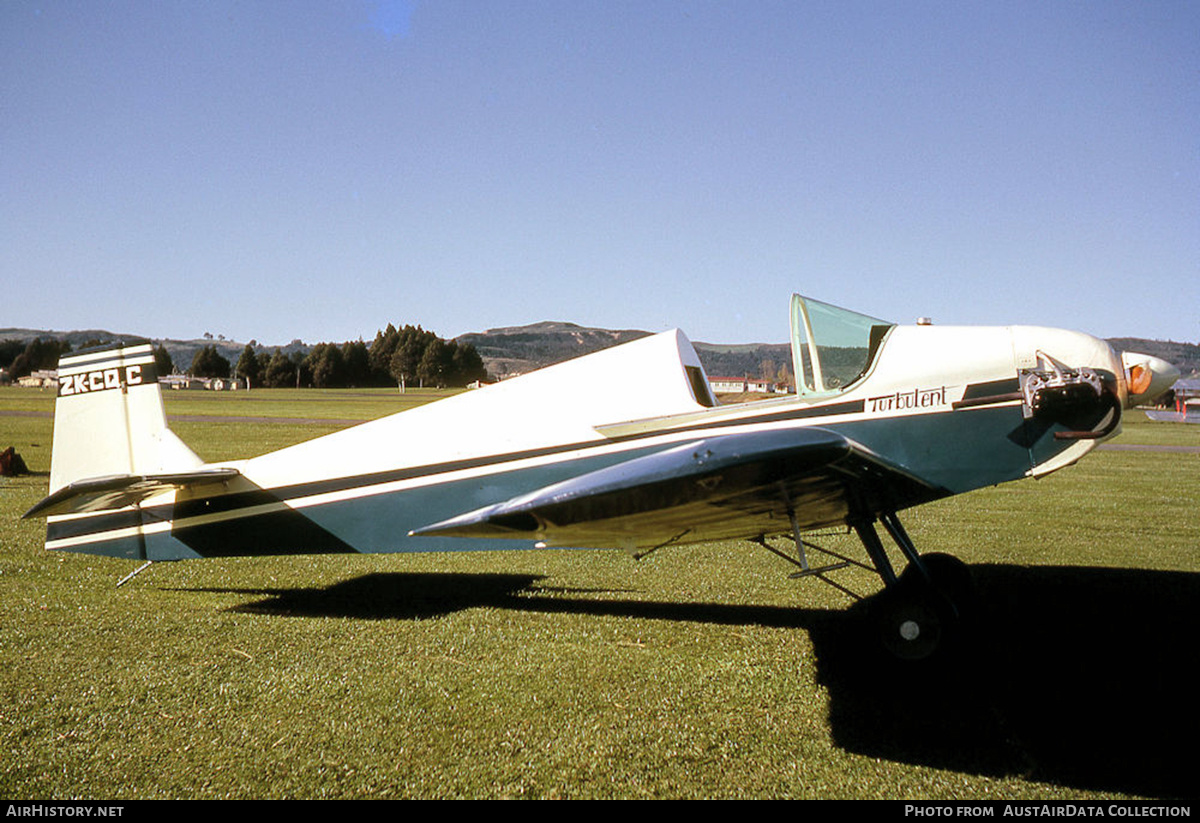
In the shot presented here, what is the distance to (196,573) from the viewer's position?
6879 mm

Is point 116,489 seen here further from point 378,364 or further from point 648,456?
point 378,364

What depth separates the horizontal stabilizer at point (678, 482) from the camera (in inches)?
128

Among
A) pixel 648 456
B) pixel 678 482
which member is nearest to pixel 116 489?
pixel 648 456

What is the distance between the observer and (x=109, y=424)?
550 centimetres

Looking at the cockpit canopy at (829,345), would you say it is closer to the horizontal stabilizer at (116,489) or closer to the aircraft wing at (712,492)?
the aircraft wing at (712,492)

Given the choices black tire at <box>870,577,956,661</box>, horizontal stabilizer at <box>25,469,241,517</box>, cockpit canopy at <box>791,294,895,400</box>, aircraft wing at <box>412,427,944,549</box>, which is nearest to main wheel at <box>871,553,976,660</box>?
black tire at <box>870,577,956,661</box>

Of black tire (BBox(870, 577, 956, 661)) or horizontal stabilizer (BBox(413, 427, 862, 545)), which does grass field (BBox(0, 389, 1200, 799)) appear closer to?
black tire (BBox(870, 577, 956, 661))

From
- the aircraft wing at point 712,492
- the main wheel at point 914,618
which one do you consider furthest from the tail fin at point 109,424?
the main wheel at point 914,618

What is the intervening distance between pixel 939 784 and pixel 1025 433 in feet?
6.76

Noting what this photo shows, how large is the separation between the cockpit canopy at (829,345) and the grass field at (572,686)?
171 cm

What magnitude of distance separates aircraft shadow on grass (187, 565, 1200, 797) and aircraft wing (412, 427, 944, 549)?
100 cm

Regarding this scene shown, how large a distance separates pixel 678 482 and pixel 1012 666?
2720 millimetres

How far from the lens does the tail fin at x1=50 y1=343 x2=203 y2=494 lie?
17.9 feet

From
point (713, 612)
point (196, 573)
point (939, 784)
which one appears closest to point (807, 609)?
point (713, 612)
